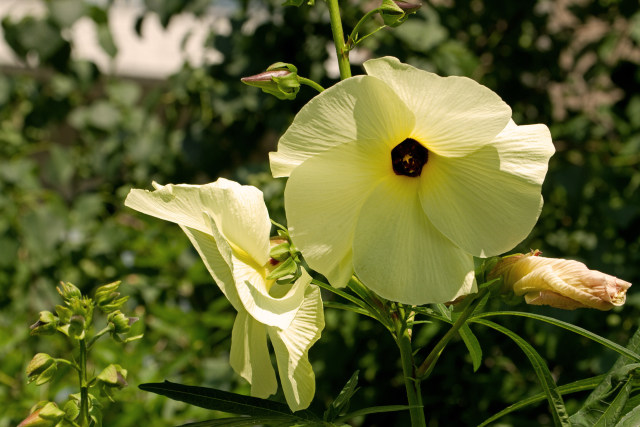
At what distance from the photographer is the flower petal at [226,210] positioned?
1.78 feet

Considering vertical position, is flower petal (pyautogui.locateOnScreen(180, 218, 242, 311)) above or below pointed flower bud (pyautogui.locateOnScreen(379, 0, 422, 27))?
below

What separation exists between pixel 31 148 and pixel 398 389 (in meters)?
1.38

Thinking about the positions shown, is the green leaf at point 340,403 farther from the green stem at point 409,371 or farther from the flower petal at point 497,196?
the flower petal at point 497,196

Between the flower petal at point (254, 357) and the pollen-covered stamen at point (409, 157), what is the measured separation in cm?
16

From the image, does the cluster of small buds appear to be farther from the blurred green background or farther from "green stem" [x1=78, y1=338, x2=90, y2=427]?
the blurred green background

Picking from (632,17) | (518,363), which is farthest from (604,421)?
(632,17)

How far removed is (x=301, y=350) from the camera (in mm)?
546

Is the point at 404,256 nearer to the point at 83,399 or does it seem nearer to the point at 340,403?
the point at 340,403

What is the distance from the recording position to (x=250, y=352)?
0.59 m

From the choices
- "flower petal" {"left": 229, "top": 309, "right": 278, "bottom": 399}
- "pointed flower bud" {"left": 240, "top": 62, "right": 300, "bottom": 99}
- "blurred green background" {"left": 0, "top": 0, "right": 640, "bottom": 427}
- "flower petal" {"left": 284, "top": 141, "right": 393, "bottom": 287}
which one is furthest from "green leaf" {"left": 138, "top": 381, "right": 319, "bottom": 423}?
"blurred green background" {"left": 0, "top": 0, "right": 640, "bottom": 427}

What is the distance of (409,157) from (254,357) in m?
0.19

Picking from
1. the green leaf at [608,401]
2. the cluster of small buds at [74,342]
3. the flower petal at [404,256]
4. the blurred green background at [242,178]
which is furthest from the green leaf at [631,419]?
the blurred green background at [242,178]

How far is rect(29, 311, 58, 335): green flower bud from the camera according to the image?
23.3 inches

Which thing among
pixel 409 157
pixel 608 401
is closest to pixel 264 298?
pixel 409 157
